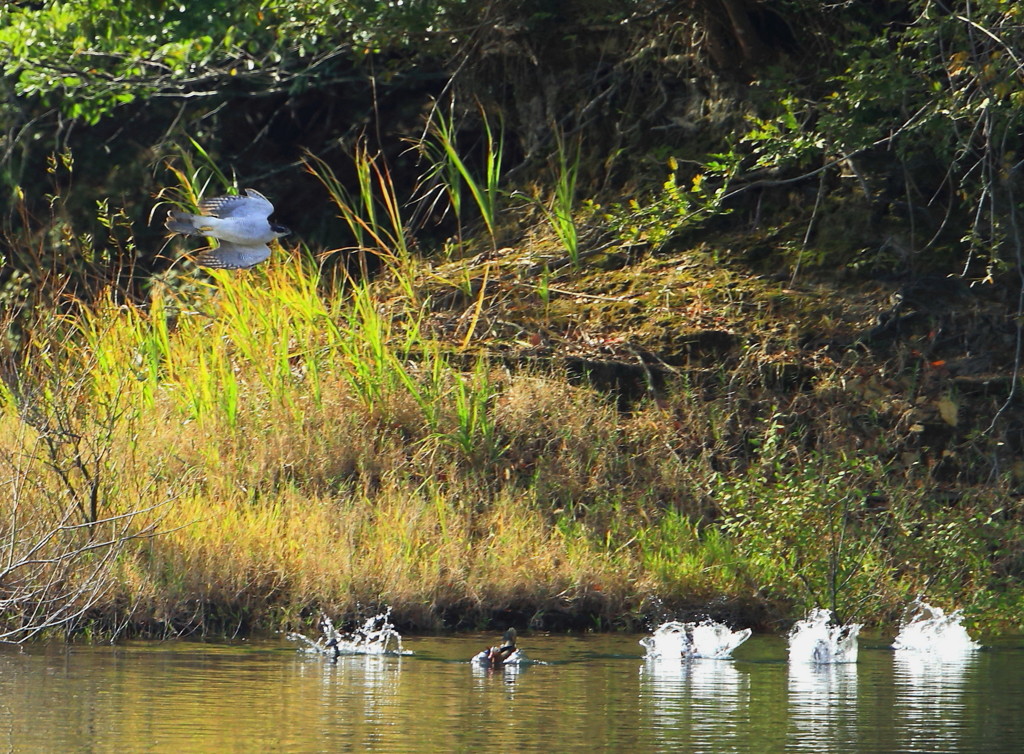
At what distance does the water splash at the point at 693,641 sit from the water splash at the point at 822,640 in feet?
1.02

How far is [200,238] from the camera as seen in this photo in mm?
15523

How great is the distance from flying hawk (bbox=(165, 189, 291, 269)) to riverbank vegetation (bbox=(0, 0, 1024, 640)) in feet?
3.32

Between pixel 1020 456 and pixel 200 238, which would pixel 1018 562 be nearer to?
pixel 1020 456

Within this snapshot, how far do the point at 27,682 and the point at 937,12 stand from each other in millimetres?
7290

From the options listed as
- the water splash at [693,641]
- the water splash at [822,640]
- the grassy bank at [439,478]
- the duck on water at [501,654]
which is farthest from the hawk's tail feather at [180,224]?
the water splash at [822,640]

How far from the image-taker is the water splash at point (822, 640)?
28.1 ft

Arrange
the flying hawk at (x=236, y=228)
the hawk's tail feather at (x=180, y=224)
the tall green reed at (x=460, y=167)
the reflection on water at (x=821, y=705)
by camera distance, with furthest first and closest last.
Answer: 1. the tall green reed at (x=460, y=167)
2. the flying hawk at (x=236, y=228)
3. the hawk's tail feather at (x=180, y=224)
4. the reflection on water at (x=821, y=705)

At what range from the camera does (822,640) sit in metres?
8.65

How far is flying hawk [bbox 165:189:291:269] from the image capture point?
921 centimetres

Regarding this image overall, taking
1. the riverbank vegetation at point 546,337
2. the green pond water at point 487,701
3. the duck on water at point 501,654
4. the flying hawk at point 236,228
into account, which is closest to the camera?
the green pond water at point 487,701

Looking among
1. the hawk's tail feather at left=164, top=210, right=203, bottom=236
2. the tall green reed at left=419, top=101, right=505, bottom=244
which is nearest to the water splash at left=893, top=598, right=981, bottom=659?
the hawk's tail feather at left=164, top=210, right=203, bottom=236

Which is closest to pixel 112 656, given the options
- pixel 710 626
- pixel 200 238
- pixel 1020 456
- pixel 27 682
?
pixel 27 682

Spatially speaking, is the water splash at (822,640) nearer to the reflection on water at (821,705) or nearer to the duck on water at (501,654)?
the reflection on water at (821,705)

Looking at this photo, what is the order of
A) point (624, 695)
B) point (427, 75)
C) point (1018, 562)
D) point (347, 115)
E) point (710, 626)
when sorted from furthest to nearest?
point (347, 115) < point (427, 75) < point (1018, 562) < point (710, 626) < point (624, 695)
